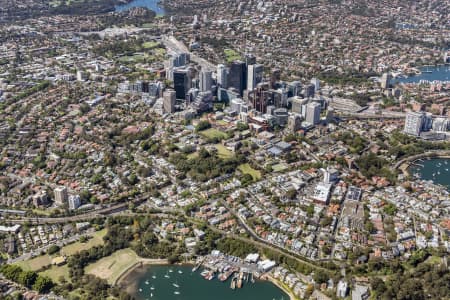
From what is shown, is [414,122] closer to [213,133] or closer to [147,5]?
[213,133]

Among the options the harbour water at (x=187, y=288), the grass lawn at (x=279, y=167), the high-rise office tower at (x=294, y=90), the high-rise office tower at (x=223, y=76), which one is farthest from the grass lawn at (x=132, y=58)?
the harbour water at (x=187, y=288)

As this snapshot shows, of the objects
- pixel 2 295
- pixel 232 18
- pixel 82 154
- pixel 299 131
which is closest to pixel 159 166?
pixel 82 154

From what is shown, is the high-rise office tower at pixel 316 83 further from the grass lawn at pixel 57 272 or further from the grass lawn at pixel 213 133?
the grass lawn at pixel 57 272

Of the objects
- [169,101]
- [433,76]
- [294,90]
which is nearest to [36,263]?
[169,101]

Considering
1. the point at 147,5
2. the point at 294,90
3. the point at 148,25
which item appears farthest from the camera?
the point at 147,5

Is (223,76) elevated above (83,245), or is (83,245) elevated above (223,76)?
(223,76)

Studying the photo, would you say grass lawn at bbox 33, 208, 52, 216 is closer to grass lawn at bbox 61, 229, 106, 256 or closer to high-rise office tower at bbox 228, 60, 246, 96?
grass lawn at bbox 61, 229, 106, 256
